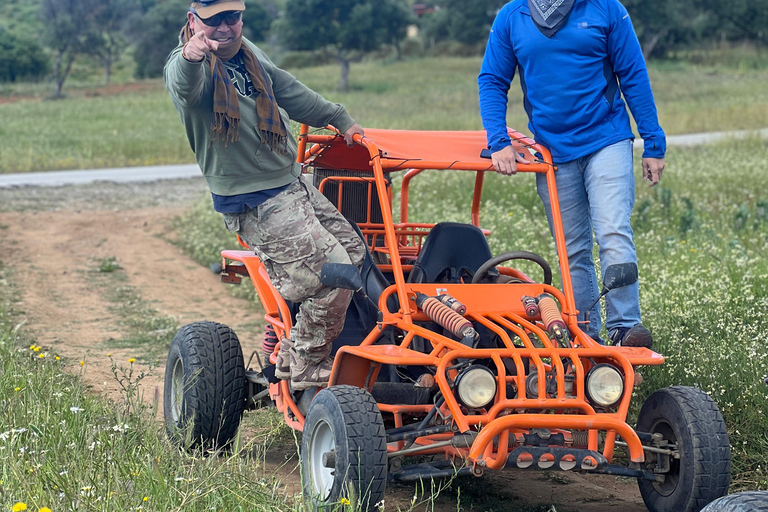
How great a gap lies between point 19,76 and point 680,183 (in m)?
55.9

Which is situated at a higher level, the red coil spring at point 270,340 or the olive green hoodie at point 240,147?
the olive green hoodie at point 240,147

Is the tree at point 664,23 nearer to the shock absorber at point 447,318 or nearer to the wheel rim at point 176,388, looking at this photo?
the wheel rim at point 176,388

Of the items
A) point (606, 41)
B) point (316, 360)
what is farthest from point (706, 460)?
point (606, 41)

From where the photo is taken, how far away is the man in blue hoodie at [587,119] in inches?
176

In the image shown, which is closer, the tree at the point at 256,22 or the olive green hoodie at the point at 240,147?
the olive green hoodie at the point at 240,147

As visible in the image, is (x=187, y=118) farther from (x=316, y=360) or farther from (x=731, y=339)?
(x=731, y=339)

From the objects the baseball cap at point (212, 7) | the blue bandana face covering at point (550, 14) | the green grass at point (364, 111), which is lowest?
the green grass at point (364, 111)

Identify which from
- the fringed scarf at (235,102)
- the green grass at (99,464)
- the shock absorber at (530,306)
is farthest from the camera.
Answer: the shock absorber at (530,306)

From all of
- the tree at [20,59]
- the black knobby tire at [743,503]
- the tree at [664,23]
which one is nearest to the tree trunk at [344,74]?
the tree at [664,23]

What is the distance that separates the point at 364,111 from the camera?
Answer: 117ft

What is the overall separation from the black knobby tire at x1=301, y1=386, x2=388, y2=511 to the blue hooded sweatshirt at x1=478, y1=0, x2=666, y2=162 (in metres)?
1.58

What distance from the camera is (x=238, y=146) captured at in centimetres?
412

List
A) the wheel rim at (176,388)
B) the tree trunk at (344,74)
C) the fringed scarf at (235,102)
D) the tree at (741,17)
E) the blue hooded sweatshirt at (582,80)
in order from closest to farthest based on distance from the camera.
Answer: the fringed scarf at (235,102), the blue hooded sweatshirt at (582,80), the wheel rim at (176,388), the tree trunk at (344,74), the tree at (741,17)

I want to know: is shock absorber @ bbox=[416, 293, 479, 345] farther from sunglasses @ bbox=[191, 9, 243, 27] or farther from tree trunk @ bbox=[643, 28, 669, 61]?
tree trunk @ bbox=[643, 28, 669, 61]
